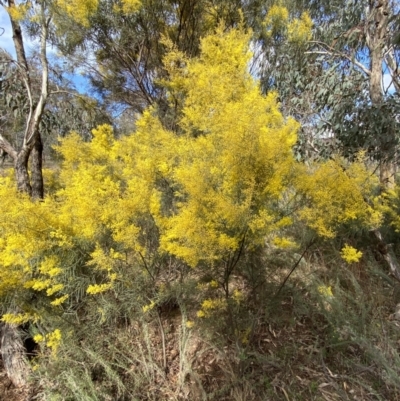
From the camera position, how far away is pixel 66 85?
5008 millimetres

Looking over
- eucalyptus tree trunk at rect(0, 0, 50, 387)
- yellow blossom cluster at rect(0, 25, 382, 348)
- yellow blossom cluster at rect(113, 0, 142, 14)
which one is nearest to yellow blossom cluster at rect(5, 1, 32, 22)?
eucalyptus tree trunk at rect(0, 0, 50, 387)

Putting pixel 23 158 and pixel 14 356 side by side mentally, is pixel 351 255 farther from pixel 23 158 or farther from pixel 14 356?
Answer: pixel 23 158

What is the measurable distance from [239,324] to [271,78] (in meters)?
3.29

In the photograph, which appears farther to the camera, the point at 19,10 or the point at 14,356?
the point at 19,10

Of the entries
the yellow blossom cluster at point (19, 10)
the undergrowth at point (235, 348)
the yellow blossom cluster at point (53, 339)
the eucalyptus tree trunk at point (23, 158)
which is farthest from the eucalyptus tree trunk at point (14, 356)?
the yellow blossom cluster at point (19, 10)

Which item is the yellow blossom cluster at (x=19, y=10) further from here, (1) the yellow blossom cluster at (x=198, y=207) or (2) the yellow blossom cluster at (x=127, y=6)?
(1) the yellow blossom cluster at (x=198, y=207)

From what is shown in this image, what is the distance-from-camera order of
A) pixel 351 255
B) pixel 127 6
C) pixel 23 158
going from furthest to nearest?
1. pixel 127 6
2. pixel 23 158
3. pixel 351 255

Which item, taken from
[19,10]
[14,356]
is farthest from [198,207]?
[19,10]

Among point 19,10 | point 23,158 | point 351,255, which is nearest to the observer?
point 351,255

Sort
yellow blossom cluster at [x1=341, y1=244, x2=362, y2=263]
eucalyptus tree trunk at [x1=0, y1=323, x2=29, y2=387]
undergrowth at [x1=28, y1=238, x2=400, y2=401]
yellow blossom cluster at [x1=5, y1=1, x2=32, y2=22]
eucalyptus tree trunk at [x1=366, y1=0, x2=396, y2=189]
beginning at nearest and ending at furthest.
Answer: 1. yellow blossom cluster at [x1=341, y1=244, x2=362, y2=263]
2. undergrowth at [x1=28, y1=238, x2=400, y2=401]
3. eucalyptus tree trunk at [x1=0, y1=323, x2=29, y2=387]
4. eucalyptus tree trunk at [x1=366, y1=0, x2=396, y2=189]
5. yellow blossom cluster at [x1=5, y1=1, x2=32, y2=22]

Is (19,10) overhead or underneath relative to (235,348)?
overhead

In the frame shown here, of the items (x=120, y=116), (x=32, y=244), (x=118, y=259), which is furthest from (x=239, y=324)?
→ (x=120, y=116)

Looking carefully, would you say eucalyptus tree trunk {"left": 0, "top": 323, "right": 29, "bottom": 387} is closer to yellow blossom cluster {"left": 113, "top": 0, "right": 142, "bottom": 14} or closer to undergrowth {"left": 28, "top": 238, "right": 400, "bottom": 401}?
undergrowth {"left": 28, "top": 238, "right": 400, "bottom": 401}

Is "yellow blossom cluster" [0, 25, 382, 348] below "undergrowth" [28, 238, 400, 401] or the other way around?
the other way around
